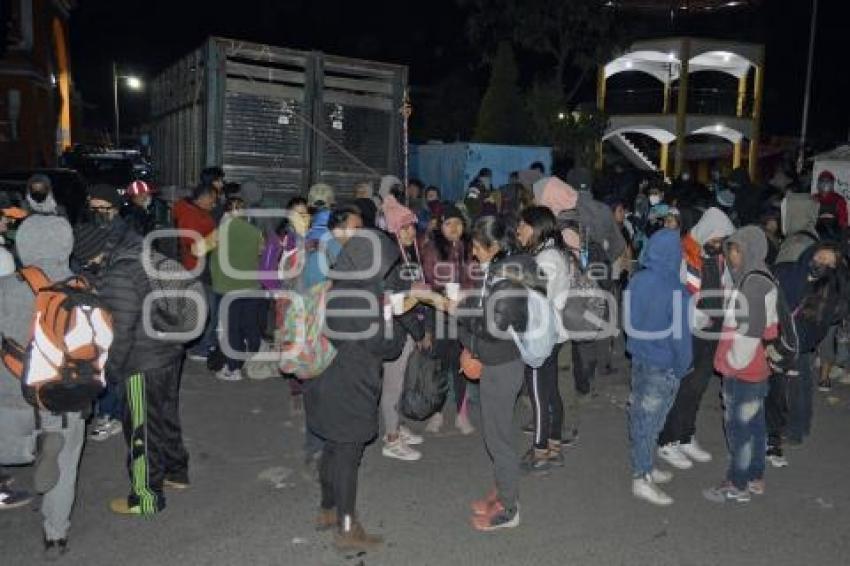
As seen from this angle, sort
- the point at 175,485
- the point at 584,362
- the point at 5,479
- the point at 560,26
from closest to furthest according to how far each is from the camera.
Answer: the point at 5,479 < the point at 175,485 < the point at 584,362 < the point at 560,26

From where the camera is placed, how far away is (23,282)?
166 inches

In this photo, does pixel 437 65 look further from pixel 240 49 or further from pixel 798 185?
pixel 240 49

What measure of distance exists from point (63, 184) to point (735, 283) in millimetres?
11209

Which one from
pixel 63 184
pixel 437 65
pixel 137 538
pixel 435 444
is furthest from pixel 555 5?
pixel 137 538

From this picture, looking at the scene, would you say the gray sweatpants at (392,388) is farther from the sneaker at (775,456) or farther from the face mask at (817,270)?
the face mask at (817,270)

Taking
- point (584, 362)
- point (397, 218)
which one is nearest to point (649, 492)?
point (584, 362)

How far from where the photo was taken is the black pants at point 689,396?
5.94 meters

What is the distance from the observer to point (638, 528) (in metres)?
4.89

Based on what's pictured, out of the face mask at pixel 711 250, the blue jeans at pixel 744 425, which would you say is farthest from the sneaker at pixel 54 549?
the face mask at pixel 711 250

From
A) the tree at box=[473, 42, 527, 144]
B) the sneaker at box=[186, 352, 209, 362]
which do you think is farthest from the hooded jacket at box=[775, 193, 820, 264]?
the tree at box=[473, 42, 527, 144]

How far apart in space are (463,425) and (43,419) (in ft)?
11.4

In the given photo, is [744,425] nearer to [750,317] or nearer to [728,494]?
[728,494]

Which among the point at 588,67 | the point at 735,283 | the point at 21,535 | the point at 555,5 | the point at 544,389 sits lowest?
the point at 21,535

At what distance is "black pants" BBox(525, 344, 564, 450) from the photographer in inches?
216
